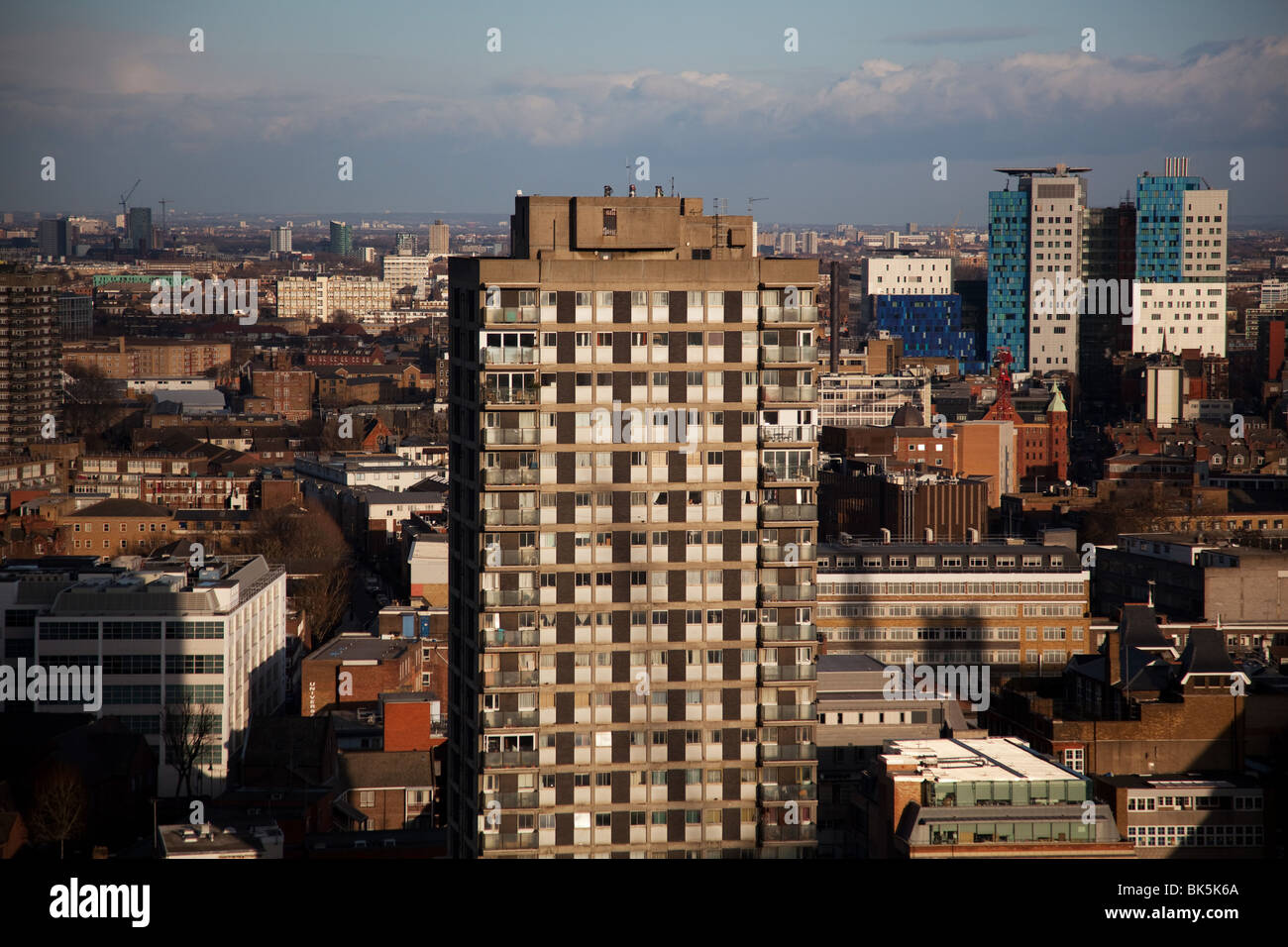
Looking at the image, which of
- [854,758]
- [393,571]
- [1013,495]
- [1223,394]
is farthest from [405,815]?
[1223,394]

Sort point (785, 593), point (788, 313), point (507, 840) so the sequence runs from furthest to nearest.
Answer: point (788, 313), point (785, 593), point (507, 840)

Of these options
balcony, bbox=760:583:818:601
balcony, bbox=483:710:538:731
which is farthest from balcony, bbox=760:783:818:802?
balcony, bbox=483:710:538:731

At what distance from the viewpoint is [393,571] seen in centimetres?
4556

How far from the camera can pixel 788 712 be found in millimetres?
16125

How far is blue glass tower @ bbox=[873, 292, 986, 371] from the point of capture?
101 m

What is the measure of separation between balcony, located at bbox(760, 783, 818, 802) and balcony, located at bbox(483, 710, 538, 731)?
6.73 feet

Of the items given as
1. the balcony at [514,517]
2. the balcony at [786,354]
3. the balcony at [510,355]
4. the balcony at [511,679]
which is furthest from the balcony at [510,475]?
the balcony at [786,354]

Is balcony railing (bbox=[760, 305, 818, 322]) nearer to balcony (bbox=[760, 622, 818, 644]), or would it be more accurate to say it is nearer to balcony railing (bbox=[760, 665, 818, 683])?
balcony (bbox=[760, 622, 818, 644])

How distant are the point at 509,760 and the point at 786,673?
2479mm

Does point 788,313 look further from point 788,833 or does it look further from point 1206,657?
point 1206,657

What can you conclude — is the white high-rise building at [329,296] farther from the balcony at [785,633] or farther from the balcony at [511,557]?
the balcony at [785,633]

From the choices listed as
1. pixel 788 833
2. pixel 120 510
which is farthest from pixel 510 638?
pixel 120 510
